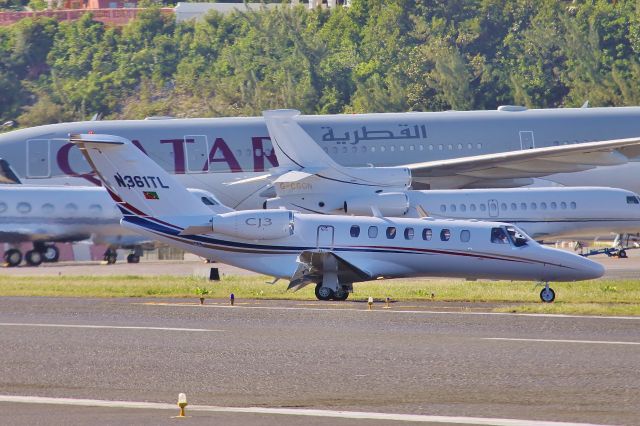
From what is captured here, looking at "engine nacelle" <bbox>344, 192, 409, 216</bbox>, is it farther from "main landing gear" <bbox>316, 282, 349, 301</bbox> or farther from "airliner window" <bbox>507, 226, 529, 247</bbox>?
"main landing gear" <bbox>316, 282, 349, 301</bbox>

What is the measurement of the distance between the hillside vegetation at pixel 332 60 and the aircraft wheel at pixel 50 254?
45810mm

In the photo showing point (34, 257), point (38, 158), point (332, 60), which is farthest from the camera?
point (332, 60)

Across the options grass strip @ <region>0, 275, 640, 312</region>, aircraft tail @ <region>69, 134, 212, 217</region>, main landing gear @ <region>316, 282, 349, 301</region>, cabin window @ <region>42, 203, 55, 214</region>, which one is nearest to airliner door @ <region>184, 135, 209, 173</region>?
cabin window @ <region>42, 203, 55, 214</region>

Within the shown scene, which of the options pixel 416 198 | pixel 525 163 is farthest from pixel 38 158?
pixel 525 163

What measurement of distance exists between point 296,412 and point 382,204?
Result: 89.0 feet

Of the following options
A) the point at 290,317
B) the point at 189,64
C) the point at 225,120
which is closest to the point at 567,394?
the point at 290,317

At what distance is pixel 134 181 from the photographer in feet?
95.3

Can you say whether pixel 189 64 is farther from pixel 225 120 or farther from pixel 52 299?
pixel 52 299

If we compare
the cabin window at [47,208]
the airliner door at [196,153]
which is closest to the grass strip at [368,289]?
the airliner door at [196,153]

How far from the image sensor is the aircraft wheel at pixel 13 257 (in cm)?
5062

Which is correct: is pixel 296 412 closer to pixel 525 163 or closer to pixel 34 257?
pixel 525 163

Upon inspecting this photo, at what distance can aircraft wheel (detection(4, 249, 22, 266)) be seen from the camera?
166ft

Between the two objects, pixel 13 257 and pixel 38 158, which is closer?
pixel 38 158

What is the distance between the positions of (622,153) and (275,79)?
64354mm
